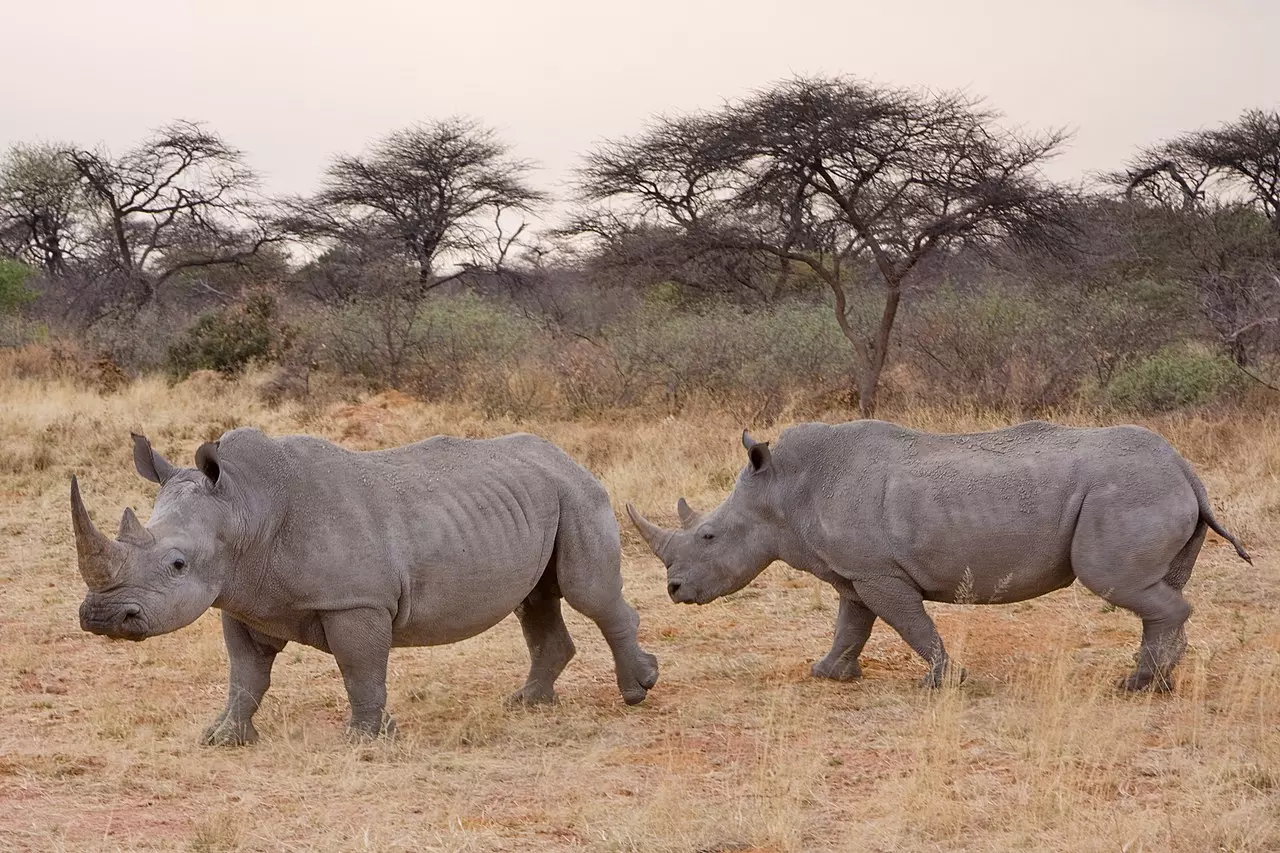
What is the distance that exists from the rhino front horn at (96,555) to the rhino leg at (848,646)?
3620 mm

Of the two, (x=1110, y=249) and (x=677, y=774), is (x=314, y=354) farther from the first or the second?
(x=677, y=774)

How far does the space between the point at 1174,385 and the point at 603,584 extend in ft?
38.4

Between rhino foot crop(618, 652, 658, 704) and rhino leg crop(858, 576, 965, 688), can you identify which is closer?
rhino foot crop(618, 652, 658, 704)

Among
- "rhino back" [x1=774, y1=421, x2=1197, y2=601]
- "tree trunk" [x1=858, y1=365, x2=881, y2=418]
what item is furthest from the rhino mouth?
"tree trunk" [x1=858, y1=365, x2=881, y2=418]


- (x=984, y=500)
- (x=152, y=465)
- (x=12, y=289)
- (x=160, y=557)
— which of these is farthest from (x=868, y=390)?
(x=12, y=289)

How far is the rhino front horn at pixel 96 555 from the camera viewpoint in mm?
5414

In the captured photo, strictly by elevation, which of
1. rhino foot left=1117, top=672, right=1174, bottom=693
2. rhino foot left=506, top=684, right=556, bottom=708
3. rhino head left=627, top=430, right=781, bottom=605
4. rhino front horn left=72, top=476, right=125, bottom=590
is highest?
rhino front horn left=72, top=476, right=125, bottom=590

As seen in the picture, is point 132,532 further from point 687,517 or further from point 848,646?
point 848,646

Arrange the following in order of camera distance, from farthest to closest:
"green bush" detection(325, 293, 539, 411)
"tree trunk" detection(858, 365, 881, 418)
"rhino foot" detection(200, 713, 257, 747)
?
1. "green bush" detection(325, 293, 539, 411)
2. "tree trunk" detection(858, 365, 881, 418)
3. "rhino foot" detection(200, 713, 257, 747)

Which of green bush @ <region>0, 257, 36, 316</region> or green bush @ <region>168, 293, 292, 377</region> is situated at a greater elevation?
green bush @ <region>0, 257, 36, 316</region>

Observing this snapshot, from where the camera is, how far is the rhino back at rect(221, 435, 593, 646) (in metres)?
6.30

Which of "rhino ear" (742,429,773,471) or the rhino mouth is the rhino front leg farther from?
"rhino ear" (742,429,773,471)

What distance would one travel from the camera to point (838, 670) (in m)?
7.73

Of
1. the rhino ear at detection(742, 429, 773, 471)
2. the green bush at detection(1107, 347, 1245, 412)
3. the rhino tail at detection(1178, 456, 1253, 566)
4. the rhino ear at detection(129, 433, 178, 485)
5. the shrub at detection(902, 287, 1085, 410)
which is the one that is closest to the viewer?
the rhino ear at detection(129, 433, 178, 485)
